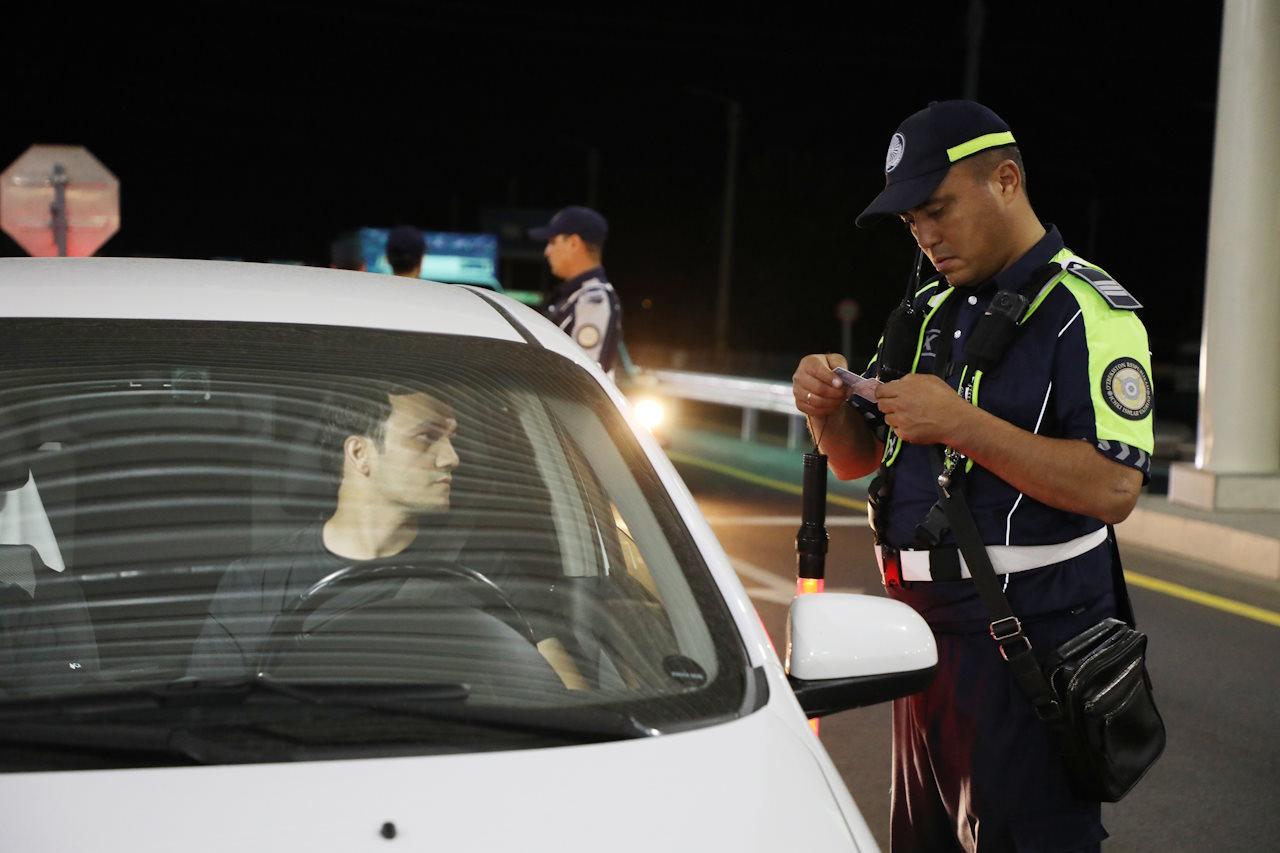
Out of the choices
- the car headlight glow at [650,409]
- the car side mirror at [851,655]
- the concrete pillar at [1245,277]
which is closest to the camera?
the car side mirror at [851,655]

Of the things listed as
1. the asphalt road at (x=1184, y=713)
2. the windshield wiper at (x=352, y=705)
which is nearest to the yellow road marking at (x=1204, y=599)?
the asphalt road at (x=1184, y=713)

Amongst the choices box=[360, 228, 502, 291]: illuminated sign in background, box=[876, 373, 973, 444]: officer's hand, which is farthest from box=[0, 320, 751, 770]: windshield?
box=[360, 228, 502, 291]: illuminated sign in background

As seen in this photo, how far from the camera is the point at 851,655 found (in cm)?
253

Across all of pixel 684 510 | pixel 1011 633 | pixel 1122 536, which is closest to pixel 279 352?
pixel 684 510

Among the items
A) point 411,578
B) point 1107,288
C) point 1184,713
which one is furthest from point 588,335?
point 411,578

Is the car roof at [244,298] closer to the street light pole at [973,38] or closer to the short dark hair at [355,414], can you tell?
the short dark hair at [355,414]

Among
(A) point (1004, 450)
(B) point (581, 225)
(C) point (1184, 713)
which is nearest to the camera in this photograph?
(A) point (1004, 450)

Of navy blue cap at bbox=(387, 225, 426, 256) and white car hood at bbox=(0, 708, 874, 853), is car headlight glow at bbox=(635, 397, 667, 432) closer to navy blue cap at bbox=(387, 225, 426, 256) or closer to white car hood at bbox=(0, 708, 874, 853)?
navy blue cap at bbox=(387, 225, 426, 256)

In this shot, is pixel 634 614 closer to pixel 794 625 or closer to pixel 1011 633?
pixel 794 625

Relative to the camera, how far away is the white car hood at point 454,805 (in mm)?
1896

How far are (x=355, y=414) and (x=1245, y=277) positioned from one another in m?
10.2

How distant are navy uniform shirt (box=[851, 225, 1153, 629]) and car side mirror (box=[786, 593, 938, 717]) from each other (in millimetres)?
566

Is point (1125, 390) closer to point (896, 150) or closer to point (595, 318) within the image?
point (896, 150)

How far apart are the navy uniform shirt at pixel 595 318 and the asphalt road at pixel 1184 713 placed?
148 cm
